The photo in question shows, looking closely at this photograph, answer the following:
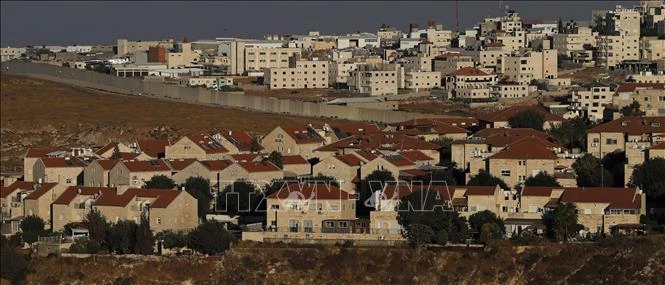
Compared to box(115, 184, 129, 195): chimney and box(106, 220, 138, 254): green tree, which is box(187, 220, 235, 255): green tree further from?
box(115, 184, 129, 195): chimney

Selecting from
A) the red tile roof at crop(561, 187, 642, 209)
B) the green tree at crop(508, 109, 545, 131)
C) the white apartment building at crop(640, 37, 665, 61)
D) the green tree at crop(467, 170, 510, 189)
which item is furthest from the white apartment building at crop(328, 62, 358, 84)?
the red tile roof at crop(561, 187, 642, 209)

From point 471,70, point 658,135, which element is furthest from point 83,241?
point 471,70

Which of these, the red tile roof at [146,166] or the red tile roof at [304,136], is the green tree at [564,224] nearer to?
the red tile roof at [146,166]

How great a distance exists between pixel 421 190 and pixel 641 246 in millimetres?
4346

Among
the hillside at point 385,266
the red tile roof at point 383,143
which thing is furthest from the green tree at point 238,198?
the red tile roof at point 383,143

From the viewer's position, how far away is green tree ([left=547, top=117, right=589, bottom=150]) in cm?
3953

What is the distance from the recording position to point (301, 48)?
82312mm

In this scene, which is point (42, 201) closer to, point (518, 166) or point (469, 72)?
point (518, 166)

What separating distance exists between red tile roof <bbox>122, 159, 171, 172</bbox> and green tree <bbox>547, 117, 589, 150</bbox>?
8.47 m

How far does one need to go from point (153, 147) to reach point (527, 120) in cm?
861

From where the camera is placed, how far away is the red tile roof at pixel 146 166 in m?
36.6

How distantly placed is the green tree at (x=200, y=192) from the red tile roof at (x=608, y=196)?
6487mm

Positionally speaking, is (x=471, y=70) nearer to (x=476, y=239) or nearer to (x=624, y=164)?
(x=624, y=164)

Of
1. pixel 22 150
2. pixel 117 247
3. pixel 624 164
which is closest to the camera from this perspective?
pixel 117 247
